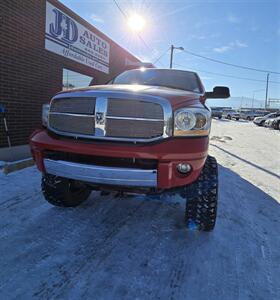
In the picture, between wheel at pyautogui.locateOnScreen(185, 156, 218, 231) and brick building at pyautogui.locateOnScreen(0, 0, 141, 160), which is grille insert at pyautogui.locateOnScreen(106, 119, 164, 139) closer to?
wheel at pyautogui.locateOnScreen(185, 156, 218, 231)

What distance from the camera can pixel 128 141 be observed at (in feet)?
8.14

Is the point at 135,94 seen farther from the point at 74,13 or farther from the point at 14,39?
the point at 74,13

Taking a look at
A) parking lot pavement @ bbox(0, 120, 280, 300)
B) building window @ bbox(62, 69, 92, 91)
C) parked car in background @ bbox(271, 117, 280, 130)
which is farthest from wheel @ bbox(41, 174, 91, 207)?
parked car in background @ bbox(271, 117, 280, 130)

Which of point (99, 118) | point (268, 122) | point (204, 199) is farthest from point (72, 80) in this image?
point (268, 122)

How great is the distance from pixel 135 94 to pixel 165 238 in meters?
1.53

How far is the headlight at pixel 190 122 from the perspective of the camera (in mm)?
2469

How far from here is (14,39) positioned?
20.3 feet

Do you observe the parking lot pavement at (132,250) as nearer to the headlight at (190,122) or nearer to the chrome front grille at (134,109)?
the headlight at (190,122)

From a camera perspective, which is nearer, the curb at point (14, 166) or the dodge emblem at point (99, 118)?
the dodge emblem at point (99, 118)

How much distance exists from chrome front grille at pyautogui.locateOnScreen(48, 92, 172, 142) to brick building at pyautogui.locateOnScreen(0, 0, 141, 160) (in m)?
4.18

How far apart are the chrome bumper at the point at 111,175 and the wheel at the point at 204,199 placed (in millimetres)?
586

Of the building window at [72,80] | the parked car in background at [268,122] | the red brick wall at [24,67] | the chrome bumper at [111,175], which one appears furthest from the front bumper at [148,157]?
the parked car in background at [268,122]

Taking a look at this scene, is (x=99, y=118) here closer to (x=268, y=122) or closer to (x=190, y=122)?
(x=190, y=122)

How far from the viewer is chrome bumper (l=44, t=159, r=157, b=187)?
94.3 inches
